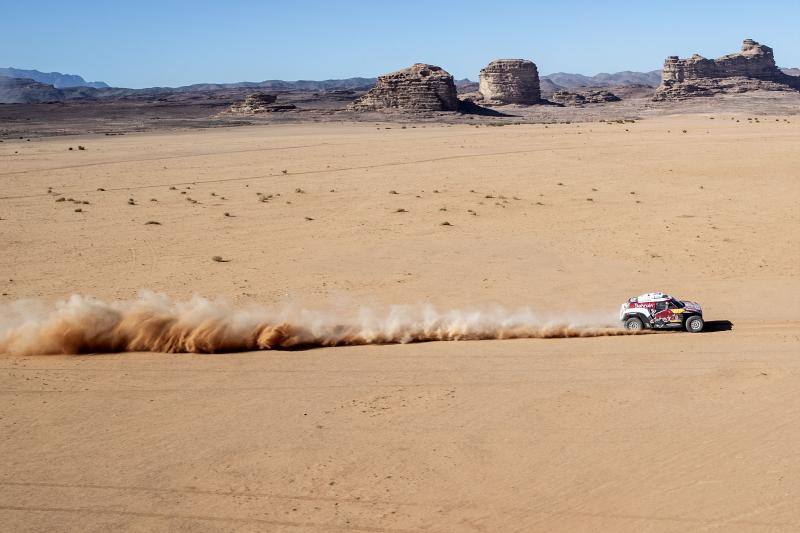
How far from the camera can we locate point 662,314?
47.6 feet

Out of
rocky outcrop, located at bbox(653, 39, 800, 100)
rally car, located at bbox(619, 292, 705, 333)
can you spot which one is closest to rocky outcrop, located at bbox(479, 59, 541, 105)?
rocky outcrop, located at bbox(653, 39, 800, 100)

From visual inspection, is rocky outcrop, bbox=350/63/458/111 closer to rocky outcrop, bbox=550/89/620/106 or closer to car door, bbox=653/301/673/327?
rocky outcrop, bbox=550/89/620/106

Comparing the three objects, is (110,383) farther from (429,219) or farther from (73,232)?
(429,219)

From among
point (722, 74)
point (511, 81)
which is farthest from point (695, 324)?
point (722, 74)

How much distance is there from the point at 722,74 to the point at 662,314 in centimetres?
12226

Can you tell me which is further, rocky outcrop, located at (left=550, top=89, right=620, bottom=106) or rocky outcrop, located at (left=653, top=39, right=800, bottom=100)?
rocky outcrop, located at (left=550, top=89, right=620, bottom=106)

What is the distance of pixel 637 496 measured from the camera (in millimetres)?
8922

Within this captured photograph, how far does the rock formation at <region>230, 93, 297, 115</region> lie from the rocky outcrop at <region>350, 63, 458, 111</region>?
34.5 ft

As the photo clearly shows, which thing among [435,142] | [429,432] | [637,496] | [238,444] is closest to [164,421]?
[238,444]

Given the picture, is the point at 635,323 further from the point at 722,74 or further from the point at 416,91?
the point at 722,74

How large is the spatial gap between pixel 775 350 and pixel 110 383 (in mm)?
10451

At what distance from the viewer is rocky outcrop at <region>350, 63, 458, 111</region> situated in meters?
93.9

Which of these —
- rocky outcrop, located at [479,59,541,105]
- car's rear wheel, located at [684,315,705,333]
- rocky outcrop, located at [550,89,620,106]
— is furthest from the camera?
rocky outcrop, located at [550,89,620,106]

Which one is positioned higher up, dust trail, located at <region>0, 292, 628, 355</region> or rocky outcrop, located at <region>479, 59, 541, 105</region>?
rocky outcrop, located at <region>479, 59, 541, 105</region>
